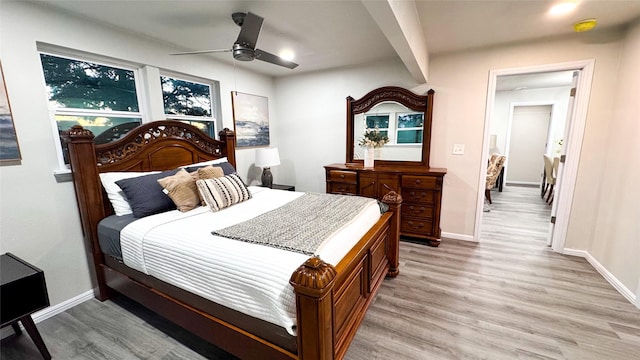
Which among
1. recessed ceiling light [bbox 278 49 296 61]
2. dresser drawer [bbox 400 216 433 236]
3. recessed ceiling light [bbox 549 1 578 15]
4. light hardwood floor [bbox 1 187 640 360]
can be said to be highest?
recessed ceiling light [bbox 278 49 296 61]

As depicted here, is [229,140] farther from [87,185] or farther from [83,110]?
[87,185]

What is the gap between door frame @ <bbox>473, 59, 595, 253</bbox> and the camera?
2.69m

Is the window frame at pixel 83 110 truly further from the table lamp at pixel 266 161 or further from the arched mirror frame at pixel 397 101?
the arched mirror frame at pixel 397 101

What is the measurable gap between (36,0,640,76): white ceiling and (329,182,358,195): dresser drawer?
1729mm

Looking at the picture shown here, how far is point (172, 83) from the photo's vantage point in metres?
3.00

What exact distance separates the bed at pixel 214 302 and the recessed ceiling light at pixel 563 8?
199cm

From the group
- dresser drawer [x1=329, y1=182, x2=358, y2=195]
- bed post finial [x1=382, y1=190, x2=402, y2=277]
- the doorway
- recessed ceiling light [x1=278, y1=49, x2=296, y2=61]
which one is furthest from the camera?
the doorway

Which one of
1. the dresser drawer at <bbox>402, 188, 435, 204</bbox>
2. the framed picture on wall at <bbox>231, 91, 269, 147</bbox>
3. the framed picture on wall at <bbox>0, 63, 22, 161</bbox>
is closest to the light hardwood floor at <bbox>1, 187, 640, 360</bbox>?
the dresser drawer at <bbox>402, 188, 435, 204</bbox>

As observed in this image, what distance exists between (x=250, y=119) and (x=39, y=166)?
240cm

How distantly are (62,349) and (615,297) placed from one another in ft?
14.1

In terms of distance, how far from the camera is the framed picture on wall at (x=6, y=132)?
1.80m

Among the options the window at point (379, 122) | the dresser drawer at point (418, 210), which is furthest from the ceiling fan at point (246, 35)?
the dresser drawer at point (418, 210)

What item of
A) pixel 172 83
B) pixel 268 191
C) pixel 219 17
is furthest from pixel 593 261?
pixel 172 83

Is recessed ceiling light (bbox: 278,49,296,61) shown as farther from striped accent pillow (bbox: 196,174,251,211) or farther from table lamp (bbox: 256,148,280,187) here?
striped accent pillow (bbox: 196,174,251,211)
